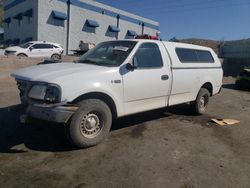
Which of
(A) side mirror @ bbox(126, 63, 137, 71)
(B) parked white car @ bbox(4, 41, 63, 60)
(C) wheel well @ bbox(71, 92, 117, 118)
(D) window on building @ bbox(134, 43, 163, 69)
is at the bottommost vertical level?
(C) wheel well @ bbox(71, 92, 117, 118)

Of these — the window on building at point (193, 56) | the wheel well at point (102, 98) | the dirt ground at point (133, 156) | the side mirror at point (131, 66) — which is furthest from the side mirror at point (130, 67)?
the window on building at point (193, 56)

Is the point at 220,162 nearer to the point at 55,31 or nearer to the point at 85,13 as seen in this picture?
the point at 55,31

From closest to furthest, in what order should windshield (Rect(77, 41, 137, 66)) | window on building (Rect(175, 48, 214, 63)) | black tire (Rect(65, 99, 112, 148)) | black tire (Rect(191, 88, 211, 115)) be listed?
black tire (Rect(65, 99, 112, 148)), windshield (Rect(77, 41, 137, 66)), window on building (Rect(175, 48, 214, 63)), black tire (Rect(191, 88, 211, 115))

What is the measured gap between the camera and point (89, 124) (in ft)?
16.4

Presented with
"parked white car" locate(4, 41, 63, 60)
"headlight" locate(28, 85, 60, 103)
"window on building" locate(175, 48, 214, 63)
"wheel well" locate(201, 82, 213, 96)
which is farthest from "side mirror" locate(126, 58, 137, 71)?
"parked white car" locate(4, 41, 63, 60)

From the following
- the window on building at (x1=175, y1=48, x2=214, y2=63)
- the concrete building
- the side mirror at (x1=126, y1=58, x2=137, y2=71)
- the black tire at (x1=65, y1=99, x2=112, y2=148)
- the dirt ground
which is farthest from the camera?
the concrete building

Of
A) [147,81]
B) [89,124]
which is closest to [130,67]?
[147,81]

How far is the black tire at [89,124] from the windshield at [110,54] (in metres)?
0.91

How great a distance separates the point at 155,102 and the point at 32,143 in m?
2.51

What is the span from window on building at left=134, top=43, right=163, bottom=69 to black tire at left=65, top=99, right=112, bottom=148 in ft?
3.88

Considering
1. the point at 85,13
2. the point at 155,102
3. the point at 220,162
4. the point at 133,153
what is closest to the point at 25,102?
the point at 133,153

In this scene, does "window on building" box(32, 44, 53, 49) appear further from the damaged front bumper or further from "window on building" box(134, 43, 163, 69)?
the damaged front bumper

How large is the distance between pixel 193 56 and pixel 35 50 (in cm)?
1664

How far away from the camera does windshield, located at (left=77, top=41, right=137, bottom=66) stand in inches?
219
